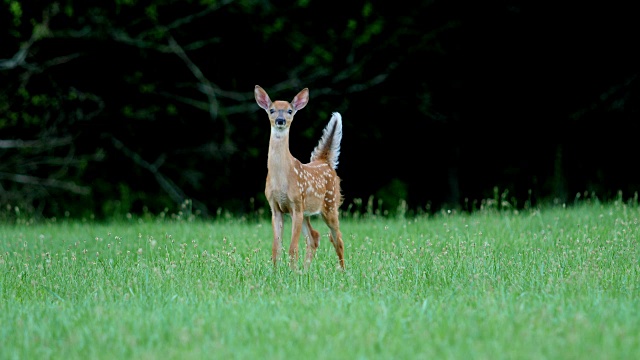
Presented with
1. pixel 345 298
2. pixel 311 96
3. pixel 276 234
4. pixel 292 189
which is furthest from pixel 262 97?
pixel 311 96

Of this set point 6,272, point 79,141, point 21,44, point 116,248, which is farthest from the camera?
point 79,141

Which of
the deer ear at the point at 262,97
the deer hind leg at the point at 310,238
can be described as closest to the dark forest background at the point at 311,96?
the deer hind leg at the point at 310,238

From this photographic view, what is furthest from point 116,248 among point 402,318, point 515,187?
point 515,187

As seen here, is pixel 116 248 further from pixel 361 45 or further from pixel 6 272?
pixel 361 45

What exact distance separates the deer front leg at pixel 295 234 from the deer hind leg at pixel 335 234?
1.66 ft

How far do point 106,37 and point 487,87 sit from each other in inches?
284

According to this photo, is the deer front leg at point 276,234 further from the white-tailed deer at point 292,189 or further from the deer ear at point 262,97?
the deer ear at point 262,97

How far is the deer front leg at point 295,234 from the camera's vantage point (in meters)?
8.65

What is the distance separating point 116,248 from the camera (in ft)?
33.3

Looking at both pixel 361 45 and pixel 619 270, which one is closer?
pixel 619 270

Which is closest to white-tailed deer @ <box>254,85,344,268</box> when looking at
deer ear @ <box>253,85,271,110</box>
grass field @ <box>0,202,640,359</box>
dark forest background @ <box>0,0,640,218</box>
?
deer ear @ <box>253,85,271,110</box>

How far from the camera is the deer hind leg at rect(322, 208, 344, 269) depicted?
9305 mm

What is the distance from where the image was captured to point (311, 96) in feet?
58.3

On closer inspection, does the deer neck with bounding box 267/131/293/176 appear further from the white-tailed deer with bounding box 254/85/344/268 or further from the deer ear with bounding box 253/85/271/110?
the deer ear with bounding box 253/85/271/110
